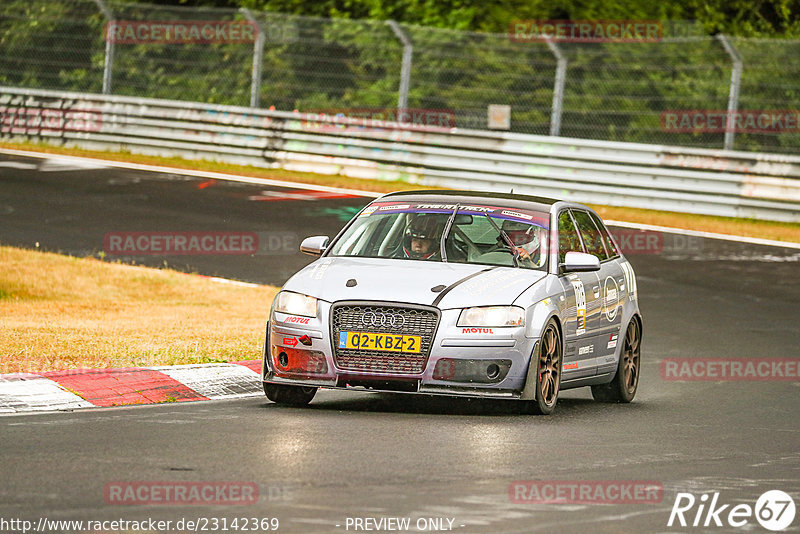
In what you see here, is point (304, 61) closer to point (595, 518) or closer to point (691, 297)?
point (691, 297)

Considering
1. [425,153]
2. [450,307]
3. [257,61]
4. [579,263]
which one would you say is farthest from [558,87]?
[450,307]

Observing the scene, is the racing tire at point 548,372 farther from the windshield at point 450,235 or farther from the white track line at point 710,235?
the white track line at point 710,235

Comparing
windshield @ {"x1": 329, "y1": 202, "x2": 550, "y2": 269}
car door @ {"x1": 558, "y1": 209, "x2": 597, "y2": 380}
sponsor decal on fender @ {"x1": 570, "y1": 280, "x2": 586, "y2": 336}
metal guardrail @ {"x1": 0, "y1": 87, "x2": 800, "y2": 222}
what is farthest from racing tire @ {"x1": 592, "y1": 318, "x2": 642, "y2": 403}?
metal guardrail @ {"x1": 0, "y1": 87, "x2": 800, "y2": 222}

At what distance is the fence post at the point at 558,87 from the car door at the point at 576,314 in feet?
45.7

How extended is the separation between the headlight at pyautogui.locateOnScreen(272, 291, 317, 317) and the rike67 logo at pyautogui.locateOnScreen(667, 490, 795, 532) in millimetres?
3191

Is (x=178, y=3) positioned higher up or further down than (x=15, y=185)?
higher up

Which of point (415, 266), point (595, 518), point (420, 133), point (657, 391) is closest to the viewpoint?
point (595, 518)

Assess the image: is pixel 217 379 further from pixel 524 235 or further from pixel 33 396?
pixel 524 235

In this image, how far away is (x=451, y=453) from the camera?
837 cm

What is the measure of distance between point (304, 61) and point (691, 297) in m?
13.4

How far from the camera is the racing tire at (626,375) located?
1164 cm

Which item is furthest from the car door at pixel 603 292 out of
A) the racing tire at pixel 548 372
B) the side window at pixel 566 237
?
the racing tire at pixel 548 372

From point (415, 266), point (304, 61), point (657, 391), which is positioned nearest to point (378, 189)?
point (304, 61)

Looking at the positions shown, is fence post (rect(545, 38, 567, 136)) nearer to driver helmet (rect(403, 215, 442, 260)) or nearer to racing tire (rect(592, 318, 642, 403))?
racing tire (rect(592, 318, 642, 403))
